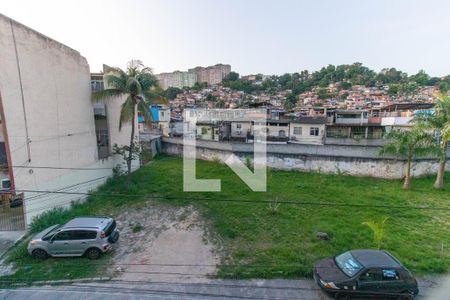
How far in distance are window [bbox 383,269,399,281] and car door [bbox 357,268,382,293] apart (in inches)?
5.2

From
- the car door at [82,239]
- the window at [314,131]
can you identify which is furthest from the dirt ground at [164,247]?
the window at [314,131]

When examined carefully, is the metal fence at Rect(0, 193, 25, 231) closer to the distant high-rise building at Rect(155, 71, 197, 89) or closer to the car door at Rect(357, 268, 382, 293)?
the car door at Rect(357, 268, 382, 293)

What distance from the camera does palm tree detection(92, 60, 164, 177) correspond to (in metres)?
13.3

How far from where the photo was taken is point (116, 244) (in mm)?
8930

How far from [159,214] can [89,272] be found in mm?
4306

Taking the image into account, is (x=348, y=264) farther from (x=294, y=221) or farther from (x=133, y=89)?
(x=133, y=89)

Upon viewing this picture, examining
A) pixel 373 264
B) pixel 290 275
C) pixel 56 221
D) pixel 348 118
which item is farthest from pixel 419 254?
pixel 348 118

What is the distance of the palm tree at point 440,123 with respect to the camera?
40.8 ft

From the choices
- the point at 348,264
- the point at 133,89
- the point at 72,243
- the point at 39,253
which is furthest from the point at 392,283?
the point at 133,89

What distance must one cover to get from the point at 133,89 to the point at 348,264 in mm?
13083

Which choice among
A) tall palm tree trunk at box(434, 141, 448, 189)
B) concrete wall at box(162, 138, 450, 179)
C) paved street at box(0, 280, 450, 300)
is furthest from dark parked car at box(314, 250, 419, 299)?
concrete wall at box(162, 138, 450, 179)

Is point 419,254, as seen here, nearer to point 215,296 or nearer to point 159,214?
point 215,296

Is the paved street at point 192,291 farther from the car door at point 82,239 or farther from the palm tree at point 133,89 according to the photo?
the palm tree at point 133,89

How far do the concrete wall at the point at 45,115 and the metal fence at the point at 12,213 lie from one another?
531 mm
